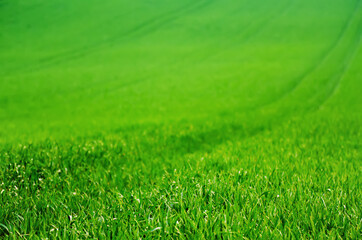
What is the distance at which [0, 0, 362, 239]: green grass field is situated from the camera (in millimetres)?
2504

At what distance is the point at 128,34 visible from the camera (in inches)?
1109

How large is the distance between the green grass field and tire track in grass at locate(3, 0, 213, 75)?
154 mm

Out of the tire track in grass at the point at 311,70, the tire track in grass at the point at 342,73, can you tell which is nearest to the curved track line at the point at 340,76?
the tire track in grass at the point at 342,73

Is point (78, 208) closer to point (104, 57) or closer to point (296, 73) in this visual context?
point (296, 73)

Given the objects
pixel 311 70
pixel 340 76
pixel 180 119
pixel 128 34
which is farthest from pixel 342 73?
pixel 128 34

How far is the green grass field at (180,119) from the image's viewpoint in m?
2.50

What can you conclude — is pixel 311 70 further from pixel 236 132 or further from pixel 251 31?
pixel 236 132

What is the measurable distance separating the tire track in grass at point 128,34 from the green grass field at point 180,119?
6.0 inches

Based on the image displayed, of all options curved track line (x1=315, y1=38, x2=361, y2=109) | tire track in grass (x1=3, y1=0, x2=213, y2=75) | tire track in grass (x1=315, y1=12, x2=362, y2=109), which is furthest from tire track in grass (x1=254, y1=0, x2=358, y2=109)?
tire track in grass (x1=3, y1=0, x2=213, y2=75)

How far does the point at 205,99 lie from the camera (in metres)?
14.4

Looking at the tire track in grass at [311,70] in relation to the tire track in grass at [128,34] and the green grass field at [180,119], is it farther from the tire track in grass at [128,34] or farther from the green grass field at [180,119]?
the tire track in grass at [128,34]

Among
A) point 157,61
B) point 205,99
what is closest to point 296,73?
point 205,99

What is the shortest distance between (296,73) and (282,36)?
976cm

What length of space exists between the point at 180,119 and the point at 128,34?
20219 mm
